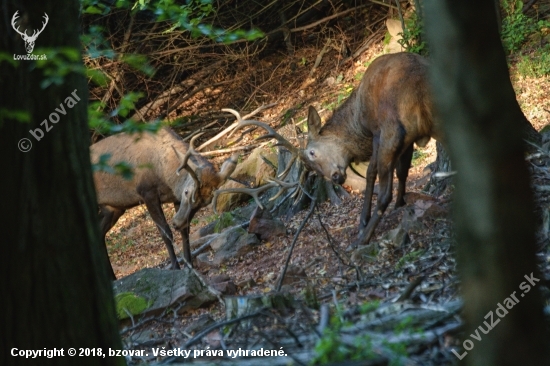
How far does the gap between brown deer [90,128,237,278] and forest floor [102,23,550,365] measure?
82 centimetres

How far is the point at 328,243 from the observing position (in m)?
8.98

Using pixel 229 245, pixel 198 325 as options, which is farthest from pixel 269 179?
pixel 198 325

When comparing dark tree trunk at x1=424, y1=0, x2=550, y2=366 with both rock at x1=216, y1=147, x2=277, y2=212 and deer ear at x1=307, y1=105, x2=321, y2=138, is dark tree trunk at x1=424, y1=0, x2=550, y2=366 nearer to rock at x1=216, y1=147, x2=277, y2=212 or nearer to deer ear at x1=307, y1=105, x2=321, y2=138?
deer ear at x1=307, y1=105, x2=321, y2=138

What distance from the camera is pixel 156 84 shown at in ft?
58.1

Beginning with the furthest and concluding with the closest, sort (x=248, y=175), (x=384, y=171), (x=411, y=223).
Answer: (x=248, y=175)
(x=384, y=171)
(x=411, y=223)

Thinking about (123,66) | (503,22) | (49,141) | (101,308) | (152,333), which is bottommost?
(152,333)

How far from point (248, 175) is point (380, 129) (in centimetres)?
439

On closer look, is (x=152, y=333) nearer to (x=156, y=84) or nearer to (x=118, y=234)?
(x=118, y=234)

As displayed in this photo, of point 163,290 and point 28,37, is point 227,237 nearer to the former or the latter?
point 163,290

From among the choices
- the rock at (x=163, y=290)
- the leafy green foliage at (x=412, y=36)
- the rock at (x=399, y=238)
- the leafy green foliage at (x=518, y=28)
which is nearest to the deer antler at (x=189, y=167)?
the rock at (x=163, y=290)

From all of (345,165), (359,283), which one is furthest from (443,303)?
(345,165)

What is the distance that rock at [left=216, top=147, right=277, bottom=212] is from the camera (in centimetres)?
1241

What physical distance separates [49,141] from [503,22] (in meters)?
12.4

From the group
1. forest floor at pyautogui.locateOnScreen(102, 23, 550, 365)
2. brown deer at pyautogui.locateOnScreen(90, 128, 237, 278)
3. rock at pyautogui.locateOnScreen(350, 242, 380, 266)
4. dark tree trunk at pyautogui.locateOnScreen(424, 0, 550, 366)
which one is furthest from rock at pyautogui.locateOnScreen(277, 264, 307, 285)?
dark tree trunk at pyautogui.locateOnScreen(424, 0, 550, 366)
